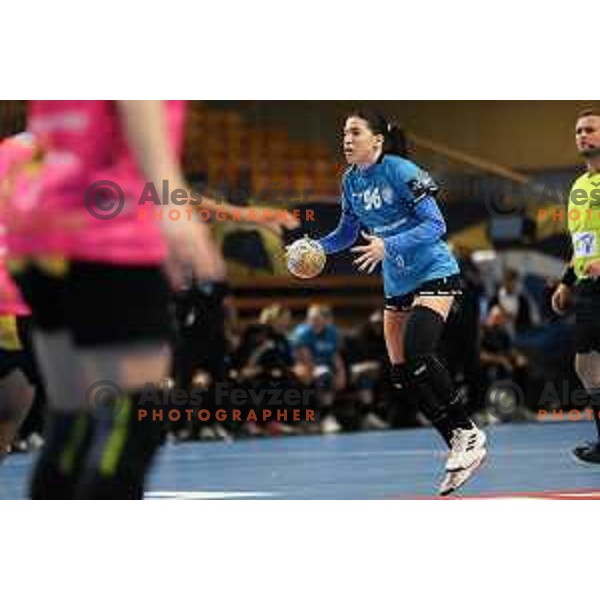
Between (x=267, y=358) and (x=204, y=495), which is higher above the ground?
(x=204, y=495)

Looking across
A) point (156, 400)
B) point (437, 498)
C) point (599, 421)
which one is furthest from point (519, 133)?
point (156, 400)

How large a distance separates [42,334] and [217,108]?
6.94 metres

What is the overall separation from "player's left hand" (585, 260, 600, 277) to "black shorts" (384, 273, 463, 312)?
82 cm

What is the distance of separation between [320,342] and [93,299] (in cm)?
950

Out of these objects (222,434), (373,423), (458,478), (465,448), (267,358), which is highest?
(465,448)

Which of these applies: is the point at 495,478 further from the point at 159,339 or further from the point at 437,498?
the point at 159,339

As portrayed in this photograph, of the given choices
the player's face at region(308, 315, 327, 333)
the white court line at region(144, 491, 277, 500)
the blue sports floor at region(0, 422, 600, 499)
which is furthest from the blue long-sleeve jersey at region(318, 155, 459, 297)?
the player's face at region(308, 315, 327, 333)

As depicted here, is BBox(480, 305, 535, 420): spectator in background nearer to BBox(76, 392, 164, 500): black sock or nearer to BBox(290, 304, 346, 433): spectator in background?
BBox(290, 304, 346, 433): spectator in background

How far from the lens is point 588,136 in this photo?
27.9 ft

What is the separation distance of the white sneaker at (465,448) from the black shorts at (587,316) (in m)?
0.94

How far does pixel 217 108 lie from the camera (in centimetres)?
1024

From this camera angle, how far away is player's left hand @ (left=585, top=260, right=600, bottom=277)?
27.8 feet

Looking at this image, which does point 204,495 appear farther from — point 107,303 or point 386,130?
point 107,303

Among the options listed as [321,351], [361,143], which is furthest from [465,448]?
[321,351]
